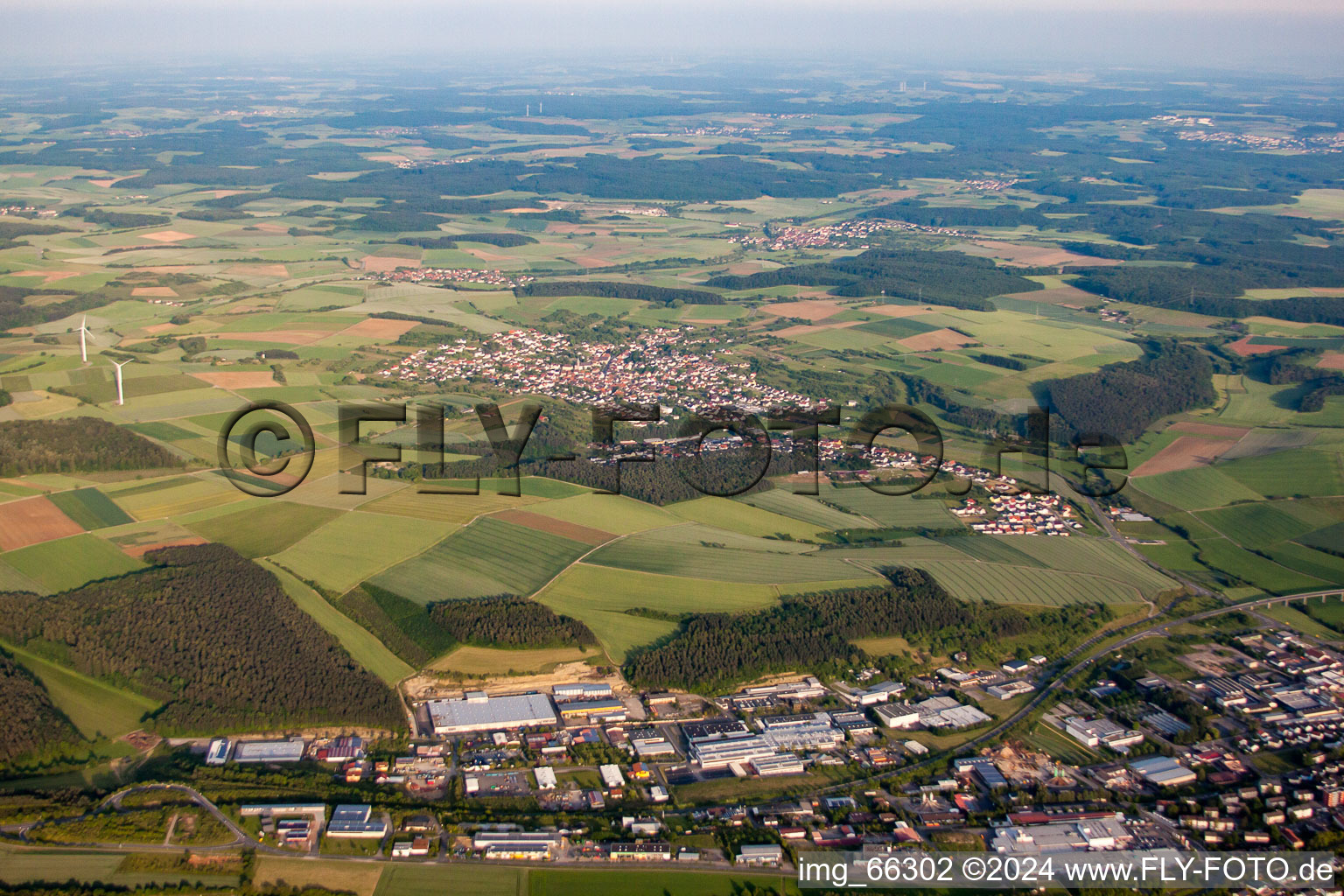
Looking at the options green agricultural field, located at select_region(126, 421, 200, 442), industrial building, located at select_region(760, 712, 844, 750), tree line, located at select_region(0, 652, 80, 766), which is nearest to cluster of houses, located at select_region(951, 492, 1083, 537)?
industrial building, located at select_region(760, 712, 844, 750)

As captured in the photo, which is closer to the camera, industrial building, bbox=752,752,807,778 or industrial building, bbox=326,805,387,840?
industrial building, bbox=326,805,387,840

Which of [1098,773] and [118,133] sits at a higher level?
[118,133]

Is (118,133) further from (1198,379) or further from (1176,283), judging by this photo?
(1198,379)

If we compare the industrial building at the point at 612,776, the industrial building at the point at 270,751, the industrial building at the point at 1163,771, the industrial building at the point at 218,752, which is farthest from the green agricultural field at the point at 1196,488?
the industrial building at the point at 218,752

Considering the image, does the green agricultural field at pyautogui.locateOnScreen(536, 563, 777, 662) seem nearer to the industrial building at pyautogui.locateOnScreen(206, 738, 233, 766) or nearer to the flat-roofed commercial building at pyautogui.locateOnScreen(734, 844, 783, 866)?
the flat-roofed commercial building at pyautogui.locateOnScreen(734, 844, 783, 866)

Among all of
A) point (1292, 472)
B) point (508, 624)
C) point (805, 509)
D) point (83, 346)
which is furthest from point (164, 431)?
point (1292, 472)

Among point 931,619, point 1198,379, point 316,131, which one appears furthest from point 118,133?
point 931,619
